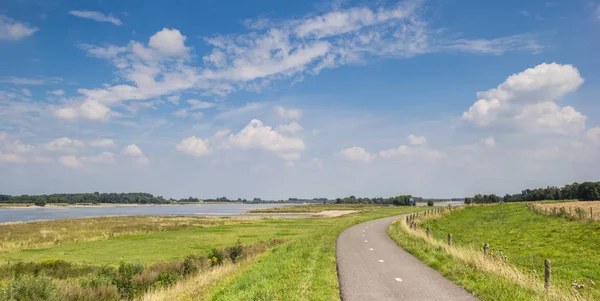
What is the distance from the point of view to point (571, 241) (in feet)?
90.5

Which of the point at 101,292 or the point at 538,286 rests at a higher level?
the point at 538,286

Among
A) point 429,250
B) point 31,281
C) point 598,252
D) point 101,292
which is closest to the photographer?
point 31,281

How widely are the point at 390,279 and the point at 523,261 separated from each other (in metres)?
13.0

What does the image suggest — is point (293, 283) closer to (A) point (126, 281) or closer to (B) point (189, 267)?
(A) point (126, 281)

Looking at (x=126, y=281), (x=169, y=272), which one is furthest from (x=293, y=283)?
(x=169, y=272)

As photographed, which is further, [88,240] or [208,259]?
[88,240]

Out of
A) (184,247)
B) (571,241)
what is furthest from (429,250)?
(184,247)

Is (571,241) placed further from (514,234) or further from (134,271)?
(134,271)

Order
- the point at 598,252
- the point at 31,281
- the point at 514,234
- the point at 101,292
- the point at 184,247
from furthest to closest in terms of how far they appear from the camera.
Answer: the point at 184,247 → the point at 514,234 → the point at 598,252 → the point at 101,292 → the point at 31,281

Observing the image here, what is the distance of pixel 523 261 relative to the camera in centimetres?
2228

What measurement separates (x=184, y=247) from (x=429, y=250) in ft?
88.2

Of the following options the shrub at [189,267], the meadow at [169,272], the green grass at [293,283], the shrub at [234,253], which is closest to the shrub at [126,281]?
the meadow at [169,272]

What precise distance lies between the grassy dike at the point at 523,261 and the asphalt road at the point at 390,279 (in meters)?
0.64

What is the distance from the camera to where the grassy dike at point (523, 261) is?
12094 mm
